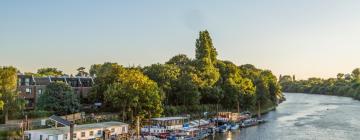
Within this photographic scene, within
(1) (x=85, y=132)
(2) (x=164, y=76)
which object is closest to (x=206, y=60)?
(2) (x=164, y=76)

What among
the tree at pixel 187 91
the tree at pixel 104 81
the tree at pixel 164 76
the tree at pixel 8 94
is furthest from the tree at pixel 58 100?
the tree at pixel 187 91

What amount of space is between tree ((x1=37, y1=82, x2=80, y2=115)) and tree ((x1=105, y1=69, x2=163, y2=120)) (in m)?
7.52

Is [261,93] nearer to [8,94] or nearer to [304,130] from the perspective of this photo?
[304,130]

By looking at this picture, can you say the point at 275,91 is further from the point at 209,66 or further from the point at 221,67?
the point at 209,66

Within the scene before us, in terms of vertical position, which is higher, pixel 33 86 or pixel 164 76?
pixel 164 76

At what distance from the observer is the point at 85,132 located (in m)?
57.4

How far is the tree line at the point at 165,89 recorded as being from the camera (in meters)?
70.2

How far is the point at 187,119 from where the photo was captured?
84.4 meters

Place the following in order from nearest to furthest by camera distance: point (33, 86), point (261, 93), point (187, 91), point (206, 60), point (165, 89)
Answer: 1. point (33, 86)
2. point (165, 89)
3. point (187, 91)
4. point (206, 60)
5. point (261, 93)

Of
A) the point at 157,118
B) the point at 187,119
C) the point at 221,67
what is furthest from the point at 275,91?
the point at 157,118

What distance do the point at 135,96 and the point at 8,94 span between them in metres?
21.0

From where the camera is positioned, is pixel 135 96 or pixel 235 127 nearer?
pixel 135 96

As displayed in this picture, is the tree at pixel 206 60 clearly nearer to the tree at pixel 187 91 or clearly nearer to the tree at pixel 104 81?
the tree at pixel 187 91

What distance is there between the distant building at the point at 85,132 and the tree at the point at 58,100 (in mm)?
13064
